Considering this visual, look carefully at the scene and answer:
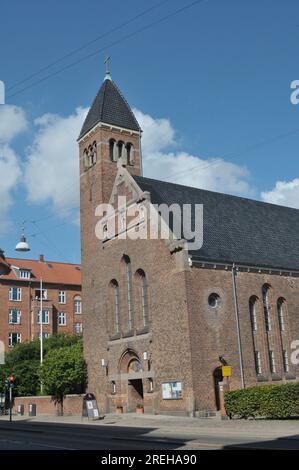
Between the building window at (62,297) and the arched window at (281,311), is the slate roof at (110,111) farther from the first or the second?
the building window at (62,297)

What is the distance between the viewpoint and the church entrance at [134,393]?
1390 inches

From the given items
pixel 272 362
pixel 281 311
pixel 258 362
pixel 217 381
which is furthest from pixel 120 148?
pixel 217 381

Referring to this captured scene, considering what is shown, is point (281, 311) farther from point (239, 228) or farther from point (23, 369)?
point (23, 369)

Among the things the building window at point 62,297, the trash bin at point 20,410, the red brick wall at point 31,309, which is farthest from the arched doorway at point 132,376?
the building window at point 62,297

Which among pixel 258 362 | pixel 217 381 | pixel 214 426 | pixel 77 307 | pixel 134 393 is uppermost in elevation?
pixel 77 307

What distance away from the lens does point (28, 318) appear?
68375 millimetres

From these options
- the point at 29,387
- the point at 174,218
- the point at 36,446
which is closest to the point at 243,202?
the point at 174,218

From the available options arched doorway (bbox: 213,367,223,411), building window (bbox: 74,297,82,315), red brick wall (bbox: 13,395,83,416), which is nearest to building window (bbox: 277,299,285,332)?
arched doorway (bbox: 213,367,223,411)

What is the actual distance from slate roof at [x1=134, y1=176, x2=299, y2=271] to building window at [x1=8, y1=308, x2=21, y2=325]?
116 feet

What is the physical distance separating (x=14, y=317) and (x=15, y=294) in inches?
112

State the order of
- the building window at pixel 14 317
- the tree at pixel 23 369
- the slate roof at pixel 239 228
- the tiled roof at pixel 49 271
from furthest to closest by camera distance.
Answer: the tiled roof at pixel 49 271, the building window at pixel 14 317, the tree at pixel 23 369, the slate roof at pixel 239 228

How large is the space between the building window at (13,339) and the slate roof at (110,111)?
31.2 metres

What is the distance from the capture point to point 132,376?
34875 millimetres
